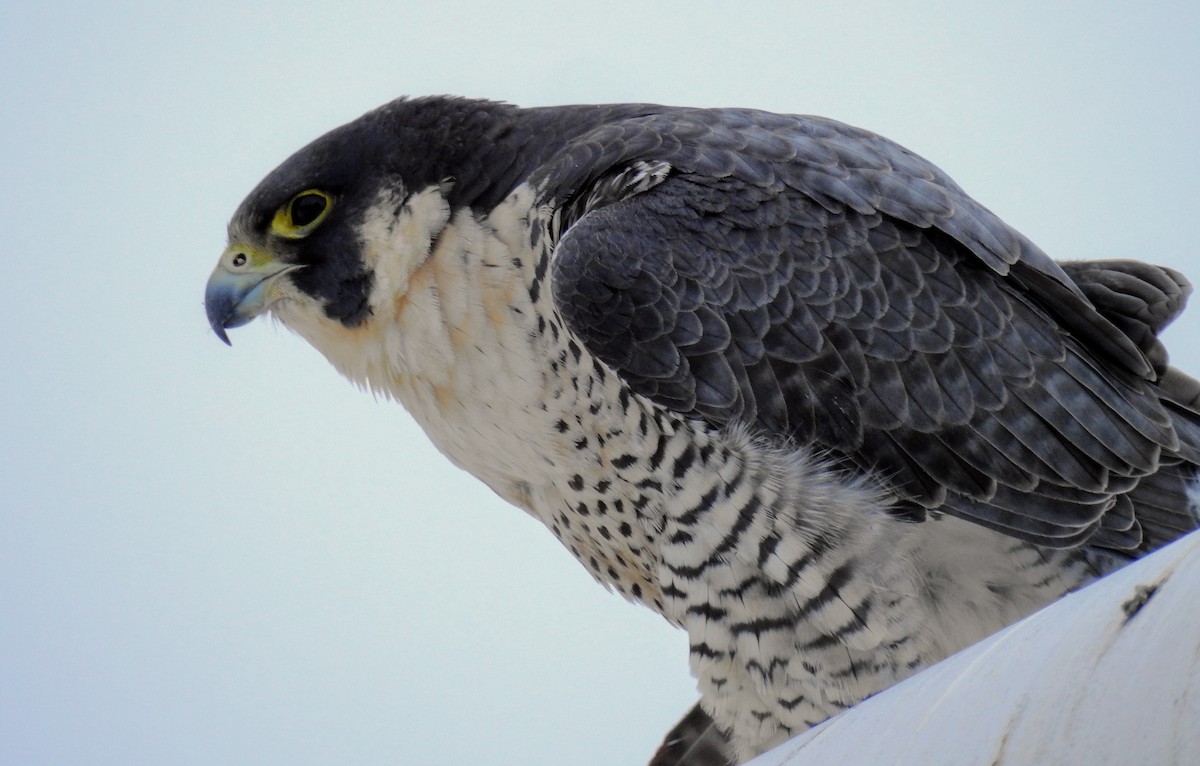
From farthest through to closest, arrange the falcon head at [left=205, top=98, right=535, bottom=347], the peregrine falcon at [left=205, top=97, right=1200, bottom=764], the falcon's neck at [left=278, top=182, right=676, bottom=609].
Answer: the falcon head at [left=205, top=98, right=535, bottom=347], the falcon's neck at [left=278, top=182, right=676, bottom=609], the peregrine falcon at [left=205, top=97, right=1200, bottom=764]

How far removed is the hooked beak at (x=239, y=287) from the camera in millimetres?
3051

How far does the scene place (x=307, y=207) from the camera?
311 cm

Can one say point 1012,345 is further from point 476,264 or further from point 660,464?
point 476,264

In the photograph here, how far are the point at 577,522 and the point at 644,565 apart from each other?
0.70 feet

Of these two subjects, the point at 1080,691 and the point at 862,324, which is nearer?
the point at 1080,691

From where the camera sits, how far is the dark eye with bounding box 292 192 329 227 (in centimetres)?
310

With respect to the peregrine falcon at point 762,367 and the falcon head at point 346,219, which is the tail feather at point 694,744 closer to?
the peregrine falcon at point 762,367

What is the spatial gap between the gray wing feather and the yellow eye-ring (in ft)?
2.09

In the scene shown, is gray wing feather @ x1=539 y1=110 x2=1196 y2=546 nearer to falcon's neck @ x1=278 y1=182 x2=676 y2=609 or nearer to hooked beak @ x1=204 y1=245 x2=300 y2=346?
falcon's neck @ x1=278 y1=182 x2=676 y2=609

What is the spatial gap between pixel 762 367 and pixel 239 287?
1406 mm

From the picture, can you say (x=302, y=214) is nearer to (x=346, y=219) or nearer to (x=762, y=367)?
(x=346, y=219)

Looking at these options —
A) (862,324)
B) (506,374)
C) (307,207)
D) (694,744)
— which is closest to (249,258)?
(307,207)

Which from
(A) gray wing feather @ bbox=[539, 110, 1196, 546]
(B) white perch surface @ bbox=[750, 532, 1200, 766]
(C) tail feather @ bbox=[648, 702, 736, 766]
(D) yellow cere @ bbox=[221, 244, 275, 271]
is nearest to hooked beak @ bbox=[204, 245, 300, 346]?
(D) yellow cere @ bbox=[221, 244, 275, 271]

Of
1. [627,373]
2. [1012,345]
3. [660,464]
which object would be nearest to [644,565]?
[660,464]
